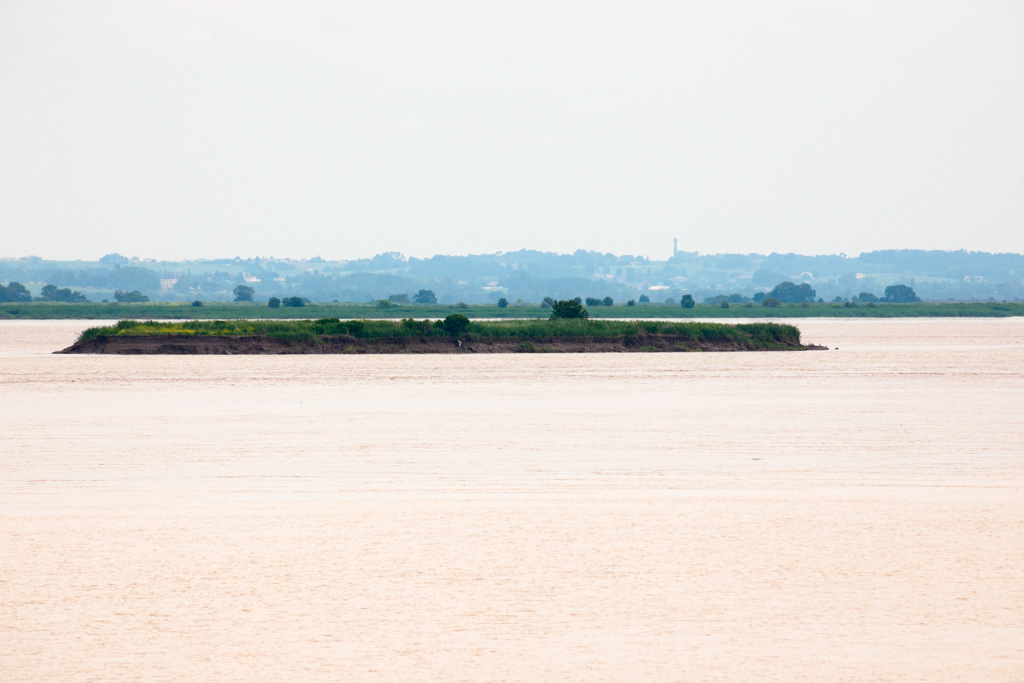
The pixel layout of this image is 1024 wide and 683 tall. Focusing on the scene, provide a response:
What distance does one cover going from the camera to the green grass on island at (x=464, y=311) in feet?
389

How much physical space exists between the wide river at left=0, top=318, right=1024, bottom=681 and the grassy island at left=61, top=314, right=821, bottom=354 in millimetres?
27411

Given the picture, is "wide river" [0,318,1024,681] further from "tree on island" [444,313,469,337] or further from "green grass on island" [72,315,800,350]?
"tree on island" [444,313,469,337]

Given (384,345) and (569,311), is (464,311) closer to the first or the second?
→ (569,311)

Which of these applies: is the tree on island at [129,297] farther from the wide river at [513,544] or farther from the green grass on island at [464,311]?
the wide river at [513,544]

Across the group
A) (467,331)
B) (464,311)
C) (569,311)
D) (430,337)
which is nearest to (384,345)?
(430,337)

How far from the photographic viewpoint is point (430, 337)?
56.0 meters

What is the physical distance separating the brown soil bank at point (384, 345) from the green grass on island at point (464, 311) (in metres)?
52.7

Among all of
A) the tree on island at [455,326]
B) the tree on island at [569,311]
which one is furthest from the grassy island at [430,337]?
the tree on island at [569,311]

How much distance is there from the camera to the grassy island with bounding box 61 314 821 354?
53.6 metres

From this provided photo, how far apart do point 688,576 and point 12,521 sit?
847 cm

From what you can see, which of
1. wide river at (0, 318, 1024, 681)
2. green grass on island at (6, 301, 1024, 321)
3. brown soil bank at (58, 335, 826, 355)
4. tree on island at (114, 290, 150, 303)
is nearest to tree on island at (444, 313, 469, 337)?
brown soil bank at (58, 335, 826, 355)

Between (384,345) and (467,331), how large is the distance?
184 inches

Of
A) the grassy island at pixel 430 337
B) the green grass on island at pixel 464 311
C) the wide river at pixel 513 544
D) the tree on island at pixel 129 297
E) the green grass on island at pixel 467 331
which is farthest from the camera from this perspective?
the tree on island at pixel 129 297

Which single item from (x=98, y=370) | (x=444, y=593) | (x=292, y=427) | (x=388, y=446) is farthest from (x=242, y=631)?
(x=98, y=370)
